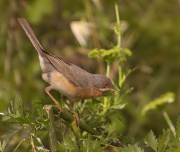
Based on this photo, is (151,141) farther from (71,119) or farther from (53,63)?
(53,63)

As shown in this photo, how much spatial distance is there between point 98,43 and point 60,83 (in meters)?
2.18

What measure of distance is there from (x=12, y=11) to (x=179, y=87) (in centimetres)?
376

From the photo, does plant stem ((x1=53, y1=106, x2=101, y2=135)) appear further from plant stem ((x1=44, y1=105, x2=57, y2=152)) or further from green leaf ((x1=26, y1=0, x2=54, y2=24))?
green leaf ((x1=26, y1=0, x2=54, y2=24))

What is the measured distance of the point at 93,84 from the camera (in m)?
3.09

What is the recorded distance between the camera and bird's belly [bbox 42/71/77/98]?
280 cm

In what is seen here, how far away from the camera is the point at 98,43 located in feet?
→ 16.1

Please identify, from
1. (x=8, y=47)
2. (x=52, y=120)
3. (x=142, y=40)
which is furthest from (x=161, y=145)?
(x=142, y=40)

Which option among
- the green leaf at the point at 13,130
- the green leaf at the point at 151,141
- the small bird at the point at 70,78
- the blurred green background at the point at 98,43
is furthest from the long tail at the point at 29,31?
the green leaf at the point at 151,141

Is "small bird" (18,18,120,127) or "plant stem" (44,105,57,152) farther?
"small bird" (18,18,120,127)

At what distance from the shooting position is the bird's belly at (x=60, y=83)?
2.80 m

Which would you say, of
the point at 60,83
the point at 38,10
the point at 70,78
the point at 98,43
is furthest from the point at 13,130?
the point at 38,10

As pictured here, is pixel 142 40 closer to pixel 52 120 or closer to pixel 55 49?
pixel 55 49

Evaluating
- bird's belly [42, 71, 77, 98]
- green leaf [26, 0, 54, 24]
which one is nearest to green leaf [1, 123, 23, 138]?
bird's belly [42, 71, 77, 98]

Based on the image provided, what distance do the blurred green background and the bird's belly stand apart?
140 cm
